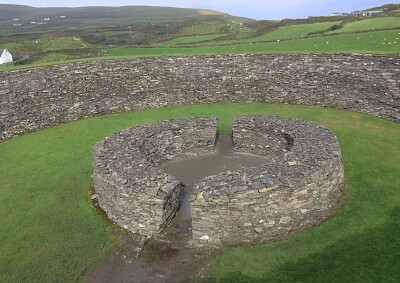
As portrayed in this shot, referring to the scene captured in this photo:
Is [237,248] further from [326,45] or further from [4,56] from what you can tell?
[4,56]

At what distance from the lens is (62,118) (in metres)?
21.6

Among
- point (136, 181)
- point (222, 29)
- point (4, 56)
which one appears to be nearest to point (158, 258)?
point (136, 181)

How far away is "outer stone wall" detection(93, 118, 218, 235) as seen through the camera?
972 cm

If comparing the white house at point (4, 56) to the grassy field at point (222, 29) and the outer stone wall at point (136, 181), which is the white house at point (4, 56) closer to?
the grassy field at point (222, 29)

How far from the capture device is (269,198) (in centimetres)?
906

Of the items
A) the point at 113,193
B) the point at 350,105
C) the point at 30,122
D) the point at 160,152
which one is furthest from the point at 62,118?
the point at 350,105

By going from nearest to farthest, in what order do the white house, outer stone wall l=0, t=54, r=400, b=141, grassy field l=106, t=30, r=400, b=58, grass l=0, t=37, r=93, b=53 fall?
1. outer stone wall l=0, t=54, r=400, b=141
2. grassy field l=106, t=30, r=400, b=58
3. the white house
4. grass l=0, t=37, r=93, b=53

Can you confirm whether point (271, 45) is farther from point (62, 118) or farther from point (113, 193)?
point (113, 193)

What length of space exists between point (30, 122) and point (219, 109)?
13378 millimetres

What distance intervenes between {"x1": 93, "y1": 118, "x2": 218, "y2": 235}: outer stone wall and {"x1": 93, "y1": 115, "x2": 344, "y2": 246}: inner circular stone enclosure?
0.11 ft

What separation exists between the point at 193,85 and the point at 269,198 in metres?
16.7

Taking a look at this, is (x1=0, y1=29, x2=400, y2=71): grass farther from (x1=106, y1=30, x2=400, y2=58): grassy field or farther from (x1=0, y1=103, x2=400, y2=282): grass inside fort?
(x1=0, y1=103, x2=400, y2=282): grass inside fort

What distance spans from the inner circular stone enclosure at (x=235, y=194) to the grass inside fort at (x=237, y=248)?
57 cm

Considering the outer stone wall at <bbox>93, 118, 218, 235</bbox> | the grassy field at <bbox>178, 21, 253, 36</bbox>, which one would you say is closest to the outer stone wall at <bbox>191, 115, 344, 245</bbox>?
the outer stone wall at <bbox>93, 118, 218, 235</bbox>
